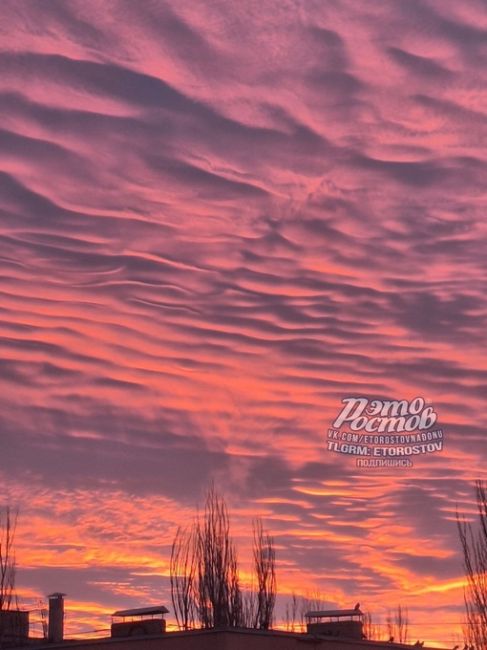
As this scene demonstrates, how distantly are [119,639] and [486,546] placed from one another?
59.3 ft

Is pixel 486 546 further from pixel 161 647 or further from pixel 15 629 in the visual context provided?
pixel 15 629

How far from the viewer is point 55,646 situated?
121 feet

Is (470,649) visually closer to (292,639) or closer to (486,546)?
(486,546)

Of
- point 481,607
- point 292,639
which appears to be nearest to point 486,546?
point 481,607

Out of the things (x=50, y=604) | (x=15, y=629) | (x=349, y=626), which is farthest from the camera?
(x=15, y=629)

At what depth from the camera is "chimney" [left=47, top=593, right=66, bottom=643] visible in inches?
1773

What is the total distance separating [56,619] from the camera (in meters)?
45.5

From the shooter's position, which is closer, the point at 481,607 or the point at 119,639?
the point at 119,639

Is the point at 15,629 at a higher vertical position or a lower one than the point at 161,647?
higher

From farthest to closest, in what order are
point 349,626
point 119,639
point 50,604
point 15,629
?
point 15,629 < point 50,604 < point 349,626 < point 119,639

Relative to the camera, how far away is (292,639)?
36.0m

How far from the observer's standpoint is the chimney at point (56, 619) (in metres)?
45.0

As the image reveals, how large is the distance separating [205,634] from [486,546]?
56.4ft

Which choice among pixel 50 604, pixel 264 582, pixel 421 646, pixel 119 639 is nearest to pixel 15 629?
pixel 50 604
